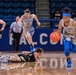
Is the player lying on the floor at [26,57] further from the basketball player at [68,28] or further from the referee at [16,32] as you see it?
the referee at [16,32]

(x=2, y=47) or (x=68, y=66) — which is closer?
(x=68, y=66)

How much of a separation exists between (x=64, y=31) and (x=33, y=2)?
9.99 m

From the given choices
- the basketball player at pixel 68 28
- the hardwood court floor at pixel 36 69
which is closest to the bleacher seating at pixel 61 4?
the hardwood court floor at pixel 36 69

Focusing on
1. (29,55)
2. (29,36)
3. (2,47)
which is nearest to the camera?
(29,55)

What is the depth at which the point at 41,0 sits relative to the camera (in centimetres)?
1758

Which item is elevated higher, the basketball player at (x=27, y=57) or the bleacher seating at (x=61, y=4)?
the bleacher seating at (x=61, y=4)

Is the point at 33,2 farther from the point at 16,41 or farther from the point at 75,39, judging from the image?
the point at 75,39

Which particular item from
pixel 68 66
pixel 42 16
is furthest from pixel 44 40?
pixel 68 66

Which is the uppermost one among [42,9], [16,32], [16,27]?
[42,9]

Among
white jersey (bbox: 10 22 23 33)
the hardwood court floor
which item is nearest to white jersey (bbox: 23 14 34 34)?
white jersey (bbox: 10 22 23 33)

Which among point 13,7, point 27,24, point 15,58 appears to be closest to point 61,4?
point 13,7

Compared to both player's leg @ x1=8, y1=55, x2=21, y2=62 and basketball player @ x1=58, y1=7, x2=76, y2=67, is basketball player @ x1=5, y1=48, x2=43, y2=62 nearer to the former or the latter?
player's leg @ x1=8, y1=55, x2=21, y2=62

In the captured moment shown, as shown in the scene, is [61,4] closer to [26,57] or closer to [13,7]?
[13,7]

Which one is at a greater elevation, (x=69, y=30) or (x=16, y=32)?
(x=69, y=30)
